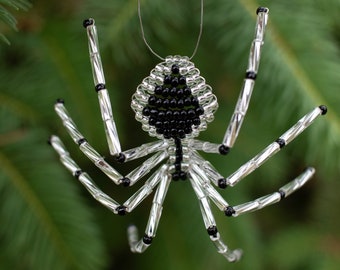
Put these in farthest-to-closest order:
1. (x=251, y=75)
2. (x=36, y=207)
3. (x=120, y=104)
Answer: (x=120, y=104)
(x=36, y=207)
(x=251, y=75)

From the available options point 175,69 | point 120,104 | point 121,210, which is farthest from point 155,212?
point 120,104

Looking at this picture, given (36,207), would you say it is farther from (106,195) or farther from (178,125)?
(178,125)

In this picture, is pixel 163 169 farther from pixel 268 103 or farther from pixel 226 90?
pixel 226 90

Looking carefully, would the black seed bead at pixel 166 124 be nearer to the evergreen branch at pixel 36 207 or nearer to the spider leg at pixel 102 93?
the spider leg at pixel 102 93

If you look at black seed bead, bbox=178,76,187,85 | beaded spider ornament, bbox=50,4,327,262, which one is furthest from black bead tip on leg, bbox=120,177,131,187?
black seed bead, bbox=178,76,187,85

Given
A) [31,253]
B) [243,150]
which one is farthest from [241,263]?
[31,253]

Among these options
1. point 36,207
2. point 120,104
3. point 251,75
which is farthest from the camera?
point 120,104

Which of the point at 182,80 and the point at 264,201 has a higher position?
the point at 182,80

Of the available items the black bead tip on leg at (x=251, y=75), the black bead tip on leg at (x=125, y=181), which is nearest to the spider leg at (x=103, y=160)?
the black bead tip on leg at (x=125, y=181)
